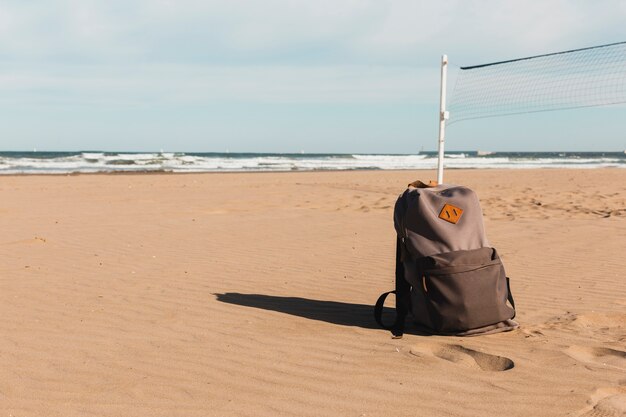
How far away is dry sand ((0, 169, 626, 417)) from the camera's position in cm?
346

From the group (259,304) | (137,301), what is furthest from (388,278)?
(137,301)

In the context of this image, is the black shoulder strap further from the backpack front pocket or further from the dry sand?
the backpack front pocket

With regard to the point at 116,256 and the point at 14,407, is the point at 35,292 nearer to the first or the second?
the point at 116,256

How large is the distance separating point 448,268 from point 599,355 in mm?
1040

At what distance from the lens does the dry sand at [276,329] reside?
3463 millimetres

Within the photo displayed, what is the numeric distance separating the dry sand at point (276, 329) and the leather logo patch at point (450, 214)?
0.79 metres

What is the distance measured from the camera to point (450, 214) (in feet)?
15.1

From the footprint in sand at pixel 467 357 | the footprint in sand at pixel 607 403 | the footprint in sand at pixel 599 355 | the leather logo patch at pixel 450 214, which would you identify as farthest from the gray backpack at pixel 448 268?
the footprint in sand at pixel 607 403

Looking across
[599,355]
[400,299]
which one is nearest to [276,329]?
[400,299]

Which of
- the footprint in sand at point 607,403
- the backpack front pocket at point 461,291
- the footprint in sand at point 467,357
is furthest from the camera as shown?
the backpack front pocket at point 461,291

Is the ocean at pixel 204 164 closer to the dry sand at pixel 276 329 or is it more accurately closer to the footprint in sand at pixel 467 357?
the dry sand at pixel 276 329

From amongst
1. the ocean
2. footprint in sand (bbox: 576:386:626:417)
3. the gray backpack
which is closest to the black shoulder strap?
the gray backpack

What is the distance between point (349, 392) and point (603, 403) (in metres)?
1.25

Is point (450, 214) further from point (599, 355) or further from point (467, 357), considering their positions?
point (599, 355)
